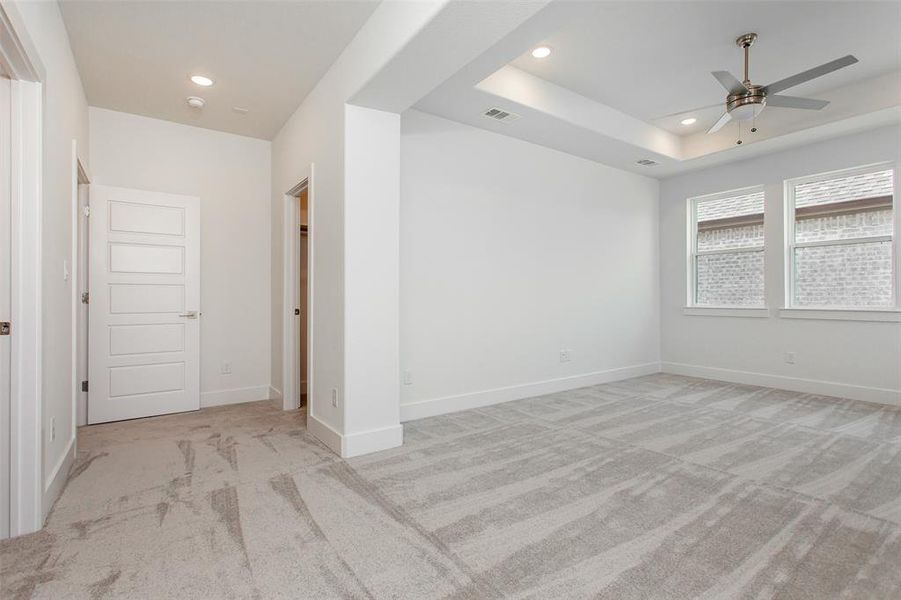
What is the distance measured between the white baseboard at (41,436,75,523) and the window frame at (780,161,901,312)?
652 centimetres

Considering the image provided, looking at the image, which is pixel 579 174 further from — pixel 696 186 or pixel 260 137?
pixel 260 137

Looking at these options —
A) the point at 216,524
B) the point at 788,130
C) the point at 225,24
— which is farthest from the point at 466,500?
the point at 788,130

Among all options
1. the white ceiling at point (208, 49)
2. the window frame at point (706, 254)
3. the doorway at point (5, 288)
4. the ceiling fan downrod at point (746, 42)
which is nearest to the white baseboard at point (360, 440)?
the doorway at point (5, 288)

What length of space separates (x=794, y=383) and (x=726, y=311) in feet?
3.49

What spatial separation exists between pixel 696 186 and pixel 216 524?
248 inches

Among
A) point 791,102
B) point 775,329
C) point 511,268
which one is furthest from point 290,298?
point 775,329

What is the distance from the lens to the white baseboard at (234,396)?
4285mm

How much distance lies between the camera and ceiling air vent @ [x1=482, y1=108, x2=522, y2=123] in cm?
387

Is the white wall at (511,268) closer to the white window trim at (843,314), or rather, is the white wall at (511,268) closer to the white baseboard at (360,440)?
the white baseboard at (360,440)

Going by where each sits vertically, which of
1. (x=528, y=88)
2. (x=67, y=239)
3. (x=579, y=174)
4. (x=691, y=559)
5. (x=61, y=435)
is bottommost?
(x=691, y=559)

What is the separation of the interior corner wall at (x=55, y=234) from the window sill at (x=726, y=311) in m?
6.39

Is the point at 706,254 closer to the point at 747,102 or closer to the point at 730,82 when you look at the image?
the point at 747,102

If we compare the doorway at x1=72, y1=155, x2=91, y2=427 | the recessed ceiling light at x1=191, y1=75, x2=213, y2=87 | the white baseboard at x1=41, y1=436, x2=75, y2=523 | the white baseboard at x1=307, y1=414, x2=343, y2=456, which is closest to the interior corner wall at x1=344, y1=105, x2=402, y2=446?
the white baseboard at x1=307, y1=414, x2=343, y2=456

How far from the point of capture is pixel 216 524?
2.03 m
